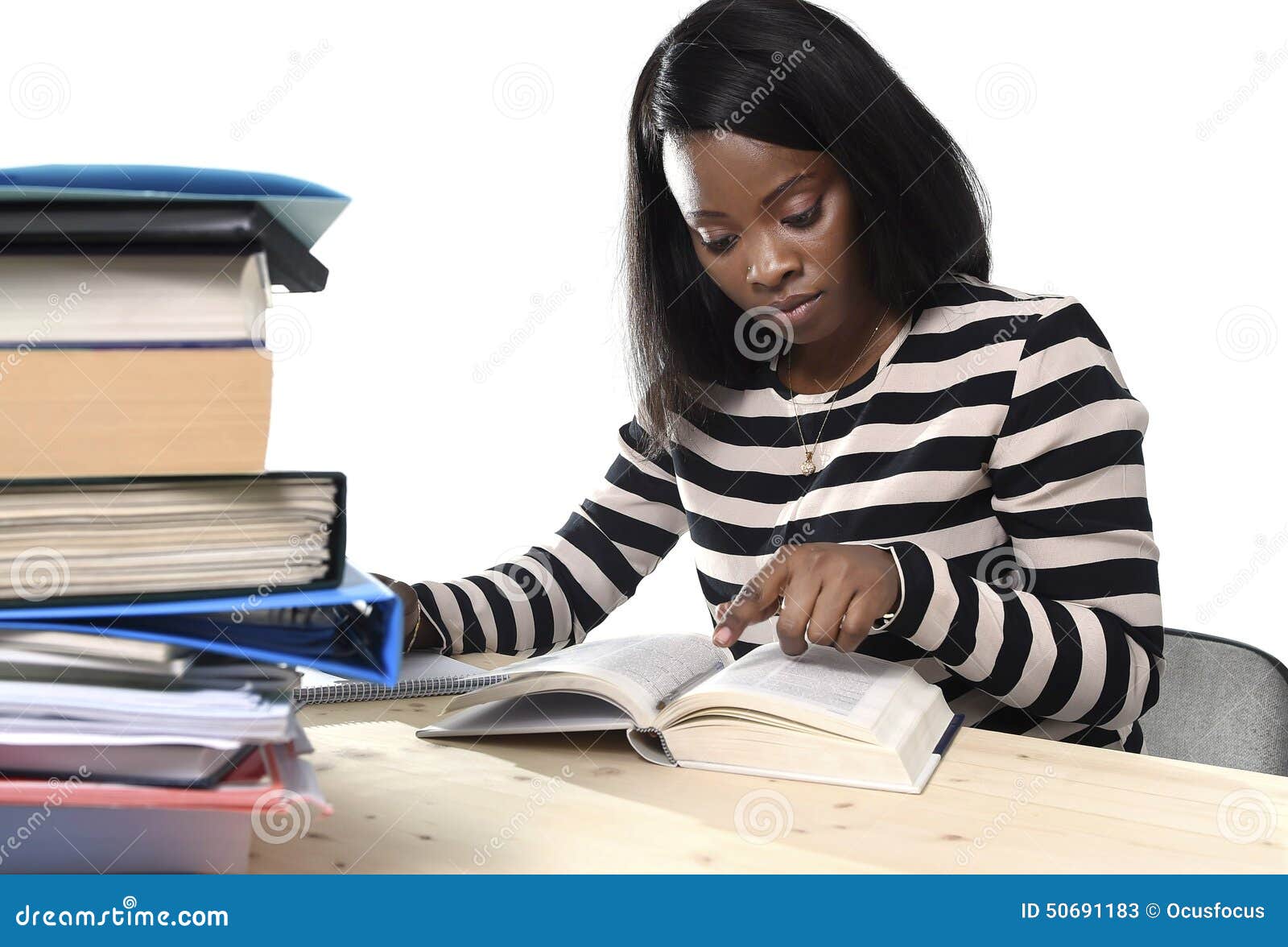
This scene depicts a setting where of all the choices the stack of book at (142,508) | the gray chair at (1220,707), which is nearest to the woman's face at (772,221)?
the gray chair at (1220,707)

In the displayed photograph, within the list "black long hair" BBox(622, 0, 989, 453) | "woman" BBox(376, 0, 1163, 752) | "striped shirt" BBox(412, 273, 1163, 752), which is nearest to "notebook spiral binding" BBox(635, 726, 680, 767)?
"woman" BBox(376, 0, 1163, 752)

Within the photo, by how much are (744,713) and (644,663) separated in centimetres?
14

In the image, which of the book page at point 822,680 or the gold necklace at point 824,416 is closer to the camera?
the book page at point 822,680

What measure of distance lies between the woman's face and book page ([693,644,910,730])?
41cm

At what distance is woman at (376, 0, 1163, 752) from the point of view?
3.79 feet

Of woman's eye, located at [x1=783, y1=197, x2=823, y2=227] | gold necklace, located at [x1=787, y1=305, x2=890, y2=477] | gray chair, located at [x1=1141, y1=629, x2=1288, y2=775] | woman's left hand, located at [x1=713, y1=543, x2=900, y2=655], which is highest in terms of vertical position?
woman's eye, located at [x1=783, y1=197, x2=823, y2=227]

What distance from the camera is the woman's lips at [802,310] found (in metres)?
1.30

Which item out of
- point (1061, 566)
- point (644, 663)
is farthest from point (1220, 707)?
point (644, 663)

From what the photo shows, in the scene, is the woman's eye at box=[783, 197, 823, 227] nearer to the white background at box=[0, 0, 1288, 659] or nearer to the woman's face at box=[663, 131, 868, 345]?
the woman's face at box=[663, 131, 868, 345]

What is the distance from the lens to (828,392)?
1459 millimetres

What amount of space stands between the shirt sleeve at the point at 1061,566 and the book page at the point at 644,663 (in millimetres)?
189

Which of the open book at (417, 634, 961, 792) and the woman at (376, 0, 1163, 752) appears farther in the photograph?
the woman at (376, 0, 1163, 752)

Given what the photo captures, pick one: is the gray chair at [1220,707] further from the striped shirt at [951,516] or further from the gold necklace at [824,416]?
the gold necklace at [824,416]

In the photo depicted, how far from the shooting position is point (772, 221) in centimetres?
124
